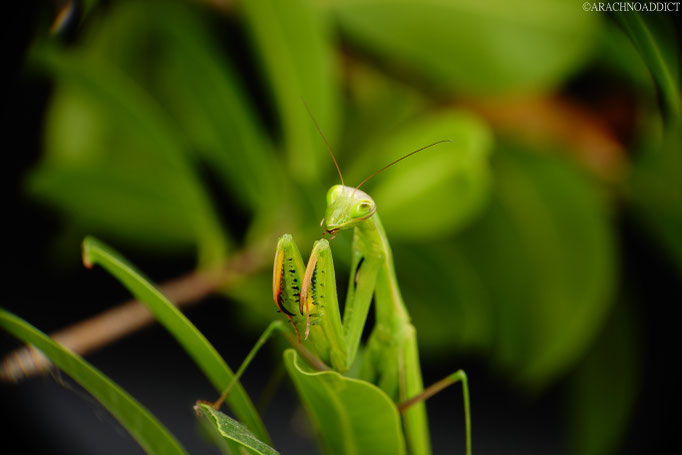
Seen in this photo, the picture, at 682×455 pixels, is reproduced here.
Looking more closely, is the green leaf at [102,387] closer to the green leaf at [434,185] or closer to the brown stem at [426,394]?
the brown stem at [426,394]

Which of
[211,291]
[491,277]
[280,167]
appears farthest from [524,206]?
[211,291]

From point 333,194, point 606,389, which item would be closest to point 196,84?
point 333,194

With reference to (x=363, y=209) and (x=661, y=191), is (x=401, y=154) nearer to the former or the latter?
(x=363, y=209)

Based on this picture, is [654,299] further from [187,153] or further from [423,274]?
[187,153]

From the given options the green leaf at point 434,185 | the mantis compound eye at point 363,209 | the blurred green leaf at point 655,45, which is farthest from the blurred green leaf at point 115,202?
the blurred green leaf at point 655,45

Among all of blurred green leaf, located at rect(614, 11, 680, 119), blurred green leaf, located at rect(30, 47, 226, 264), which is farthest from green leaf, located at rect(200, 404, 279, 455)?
blurred green leaf, located at rect(30, 47, 226, 264)

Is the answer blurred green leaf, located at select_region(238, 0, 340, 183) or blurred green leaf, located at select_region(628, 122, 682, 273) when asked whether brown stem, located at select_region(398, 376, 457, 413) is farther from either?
blurred green leaf, located at select_region(628, 122, 682, 273)

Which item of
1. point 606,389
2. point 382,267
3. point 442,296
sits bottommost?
point 606,389
